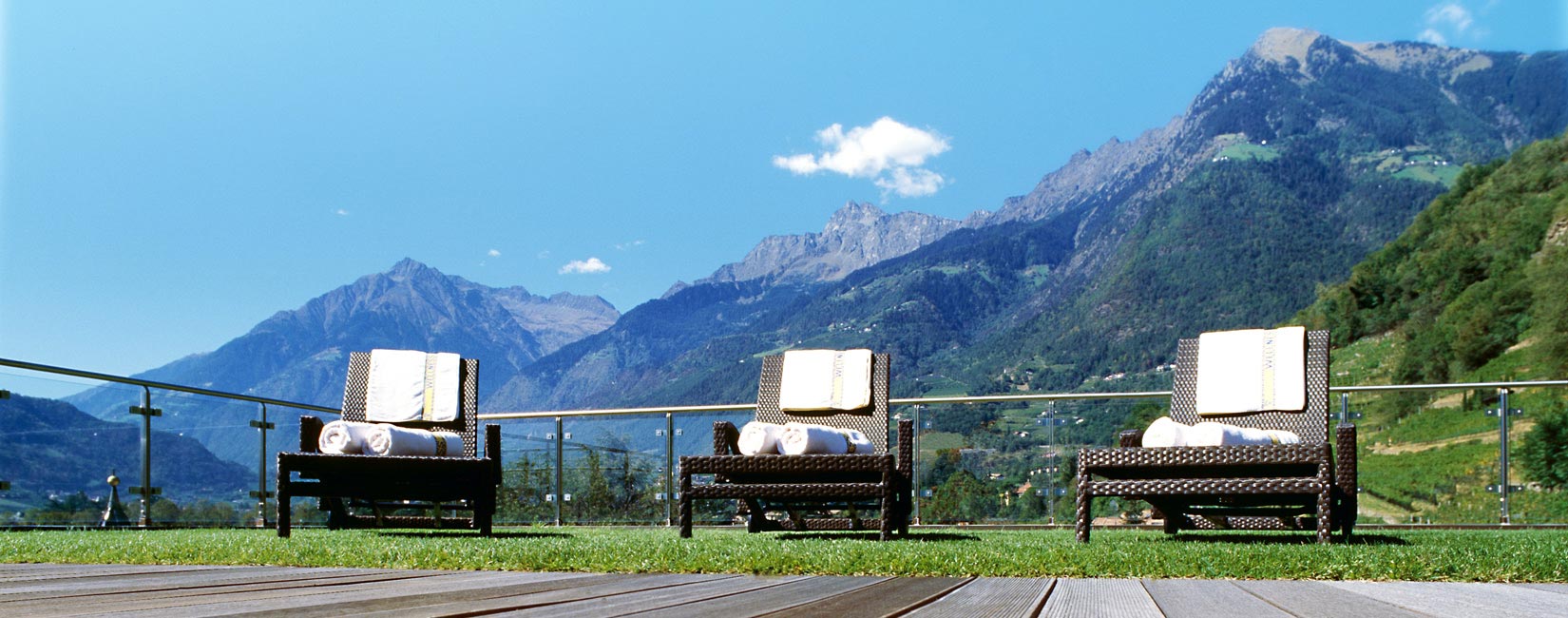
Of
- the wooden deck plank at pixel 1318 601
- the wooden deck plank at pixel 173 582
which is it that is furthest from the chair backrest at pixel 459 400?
the wooden deck plank at pixel 1318 601

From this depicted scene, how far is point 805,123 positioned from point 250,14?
235ft

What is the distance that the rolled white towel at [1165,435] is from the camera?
4.21 m

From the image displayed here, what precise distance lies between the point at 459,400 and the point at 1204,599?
4585 millimetres

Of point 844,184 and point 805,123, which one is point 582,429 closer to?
point 805,123

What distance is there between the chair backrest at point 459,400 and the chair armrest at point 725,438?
4.59ft

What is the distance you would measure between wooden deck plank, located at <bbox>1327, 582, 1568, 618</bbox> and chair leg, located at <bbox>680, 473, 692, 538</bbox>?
2.75 metres

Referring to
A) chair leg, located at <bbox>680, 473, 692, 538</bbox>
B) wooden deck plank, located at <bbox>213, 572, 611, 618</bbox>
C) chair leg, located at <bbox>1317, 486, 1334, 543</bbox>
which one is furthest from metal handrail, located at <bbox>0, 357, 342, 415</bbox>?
chair leg, located at <bbox>1317, 486, 1334, 543</bbox>

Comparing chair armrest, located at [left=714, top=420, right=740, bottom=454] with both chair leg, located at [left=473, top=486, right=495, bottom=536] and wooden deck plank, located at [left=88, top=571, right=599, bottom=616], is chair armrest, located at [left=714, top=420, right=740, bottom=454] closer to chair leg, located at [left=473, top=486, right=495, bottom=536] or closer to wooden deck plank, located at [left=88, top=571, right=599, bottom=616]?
chair leg, located at [left=473, top=486, right=495, bottom=536]

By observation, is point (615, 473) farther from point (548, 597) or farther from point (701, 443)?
point (548, 597)

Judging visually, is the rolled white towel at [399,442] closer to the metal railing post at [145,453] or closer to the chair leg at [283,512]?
the chair leg at [283,512]

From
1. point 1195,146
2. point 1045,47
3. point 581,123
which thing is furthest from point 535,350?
point 1195,146

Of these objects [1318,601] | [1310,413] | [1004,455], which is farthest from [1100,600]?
[1004,455]

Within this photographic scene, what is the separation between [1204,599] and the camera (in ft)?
6.25

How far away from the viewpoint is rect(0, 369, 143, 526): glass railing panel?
22.1 ft
